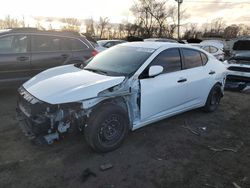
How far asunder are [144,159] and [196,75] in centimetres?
234

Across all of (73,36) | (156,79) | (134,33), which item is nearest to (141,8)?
(134,33)

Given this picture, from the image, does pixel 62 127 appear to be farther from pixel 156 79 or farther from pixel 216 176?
pixel 216 176

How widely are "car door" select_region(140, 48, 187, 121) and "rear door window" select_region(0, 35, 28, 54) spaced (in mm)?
3609

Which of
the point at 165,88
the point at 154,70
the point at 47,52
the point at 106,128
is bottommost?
the point at 106,128

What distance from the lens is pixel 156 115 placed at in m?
4.63

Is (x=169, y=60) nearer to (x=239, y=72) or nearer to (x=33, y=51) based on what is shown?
(x=33, y=51)

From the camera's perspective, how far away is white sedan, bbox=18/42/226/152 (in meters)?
3.59

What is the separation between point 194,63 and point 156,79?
140 centimetres

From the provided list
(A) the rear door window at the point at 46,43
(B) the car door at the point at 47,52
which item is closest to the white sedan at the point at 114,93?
(B) the car door at the point at 47,52

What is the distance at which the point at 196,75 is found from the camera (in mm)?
5359

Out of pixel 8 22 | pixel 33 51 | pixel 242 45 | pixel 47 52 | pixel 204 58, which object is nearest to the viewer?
pixel 204 58

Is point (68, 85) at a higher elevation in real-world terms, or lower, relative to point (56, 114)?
higher

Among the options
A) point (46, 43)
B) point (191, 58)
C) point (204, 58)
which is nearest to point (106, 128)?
point (191, 58)

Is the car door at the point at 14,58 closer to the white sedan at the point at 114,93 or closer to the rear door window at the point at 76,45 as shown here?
the rear door window at the point at 76,45
